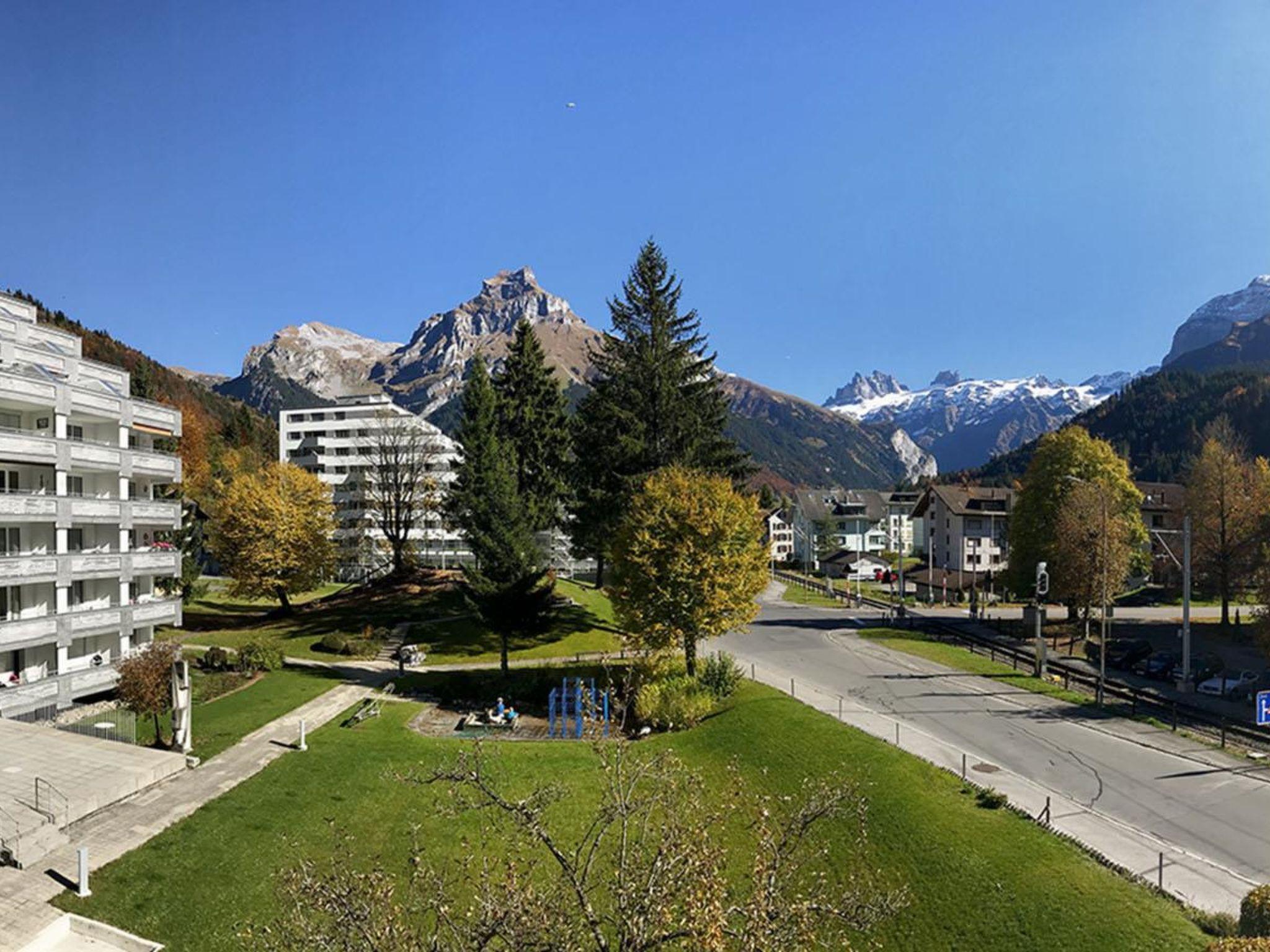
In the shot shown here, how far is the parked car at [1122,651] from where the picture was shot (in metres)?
43.8

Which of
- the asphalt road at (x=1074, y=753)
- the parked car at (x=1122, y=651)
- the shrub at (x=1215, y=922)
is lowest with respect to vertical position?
the parked car at (x=1122, y=651)

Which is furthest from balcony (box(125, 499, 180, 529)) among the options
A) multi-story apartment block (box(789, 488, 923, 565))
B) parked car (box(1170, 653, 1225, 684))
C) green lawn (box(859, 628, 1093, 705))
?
multi-story apartment block (box(789, 488, 923, 565))

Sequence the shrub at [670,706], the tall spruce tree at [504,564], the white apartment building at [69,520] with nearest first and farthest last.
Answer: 1. the white apartment building at [69,520]
2. the shrub at [670,706]
3. the tall spruce tree at [504,564]

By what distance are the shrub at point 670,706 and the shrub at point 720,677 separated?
1052 millimetres

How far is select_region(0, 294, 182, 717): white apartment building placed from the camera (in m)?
28.9

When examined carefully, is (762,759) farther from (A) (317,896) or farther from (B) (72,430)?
(B) (72,430)

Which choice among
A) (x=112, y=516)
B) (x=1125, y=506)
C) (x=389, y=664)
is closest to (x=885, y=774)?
(x=389, y=664)

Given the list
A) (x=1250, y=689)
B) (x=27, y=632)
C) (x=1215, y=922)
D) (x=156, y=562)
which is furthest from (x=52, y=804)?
(x=1250, y=689)

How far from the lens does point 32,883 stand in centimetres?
1650

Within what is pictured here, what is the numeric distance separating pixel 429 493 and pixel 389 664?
81.2 ft

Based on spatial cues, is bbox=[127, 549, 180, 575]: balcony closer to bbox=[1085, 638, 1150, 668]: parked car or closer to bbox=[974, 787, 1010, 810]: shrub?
bbox=[974, 787, 1010, 810]: shrub

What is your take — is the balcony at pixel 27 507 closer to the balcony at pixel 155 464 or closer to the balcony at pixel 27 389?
the balcony at pixel 27 389

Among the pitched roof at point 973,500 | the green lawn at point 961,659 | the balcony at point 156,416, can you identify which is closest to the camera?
the green lawn at point 961,659

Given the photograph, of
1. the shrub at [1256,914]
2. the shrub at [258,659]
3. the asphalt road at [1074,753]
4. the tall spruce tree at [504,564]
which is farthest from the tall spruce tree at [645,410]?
the shrub at [1256,914]
